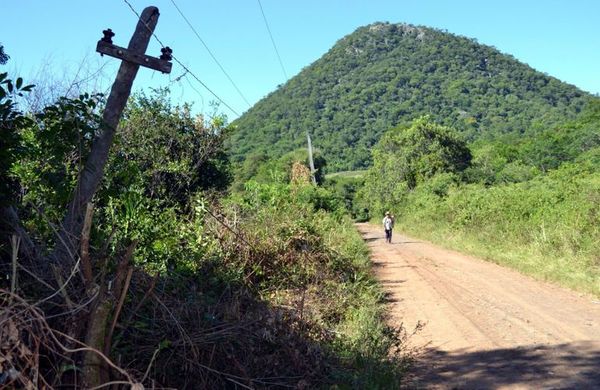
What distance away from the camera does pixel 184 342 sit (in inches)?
181

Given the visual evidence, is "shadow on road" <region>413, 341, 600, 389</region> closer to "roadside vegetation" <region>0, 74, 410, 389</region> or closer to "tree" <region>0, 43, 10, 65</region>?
"roadside vegetation" <region>0, 74, 410, 389</region>

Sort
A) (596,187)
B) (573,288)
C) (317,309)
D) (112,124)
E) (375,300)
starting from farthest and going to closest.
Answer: (596,187)
(573,288)
(375,300)
(317,309)
(112,124)

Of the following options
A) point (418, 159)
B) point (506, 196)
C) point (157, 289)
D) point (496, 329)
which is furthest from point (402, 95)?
point (157, 289)

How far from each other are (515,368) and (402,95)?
9779cm

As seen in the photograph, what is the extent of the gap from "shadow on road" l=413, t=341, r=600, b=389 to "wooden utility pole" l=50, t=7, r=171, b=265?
4.22 m

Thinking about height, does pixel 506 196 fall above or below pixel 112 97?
below

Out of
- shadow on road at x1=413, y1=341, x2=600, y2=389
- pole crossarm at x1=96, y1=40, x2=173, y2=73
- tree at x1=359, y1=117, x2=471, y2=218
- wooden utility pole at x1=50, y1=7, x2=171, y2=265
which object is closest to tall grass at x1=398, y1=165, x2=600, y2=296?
shadow on road at x1=413, y1=341, x2=600, y2=389

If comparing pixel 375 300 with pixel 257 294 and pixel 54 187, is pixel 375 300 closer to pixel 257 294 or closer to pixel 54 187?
pixel 257 294

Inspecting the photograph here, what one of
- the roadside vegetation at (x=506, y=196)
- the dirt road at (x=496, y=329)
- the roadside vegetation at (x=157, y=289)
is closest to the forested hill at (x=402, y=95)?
the roadside vegetation at (x=506, y=196)

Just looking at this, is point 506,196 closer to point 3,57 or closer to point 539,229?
point 539,229

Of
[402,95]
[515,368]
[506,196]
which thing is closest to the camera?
[515,368]

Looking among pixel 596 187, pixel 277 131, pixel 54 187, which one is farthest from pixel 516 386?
pixel 277 131

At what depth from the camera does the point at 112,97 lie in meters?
6.00

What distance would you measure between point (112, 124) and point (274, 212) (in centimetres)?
663
